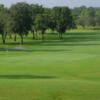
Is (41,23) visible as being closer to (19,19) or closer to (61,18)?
(61,18)

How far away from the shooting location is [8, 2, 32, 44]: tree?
7706 centimetres

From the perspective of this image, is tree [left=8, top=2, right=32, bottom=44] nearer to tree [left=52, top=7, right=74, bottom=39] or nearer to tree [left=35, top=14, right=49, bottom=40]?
tree [left=35, top=14, right=49, bottom=40]

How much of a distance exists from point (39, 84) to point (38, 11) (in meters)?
95.8

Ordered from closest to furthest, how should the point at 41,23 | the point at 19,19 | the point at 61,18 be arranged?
the point at 19,19 < the point at 41,23 < the point at 61,18

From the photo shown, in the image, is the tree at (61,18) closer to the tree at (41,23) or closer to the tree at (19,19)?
the tree at (41,23)

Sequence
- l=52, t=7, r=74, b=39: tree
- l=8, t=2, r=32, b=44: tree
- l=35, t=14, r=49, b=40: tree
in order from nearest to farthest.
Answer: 1. l=8, t=2, r=32, b=44: tree
2. l=35, t=14, r=49, b=40: tree
3. l=52, t=7, r=74, b=39: tree

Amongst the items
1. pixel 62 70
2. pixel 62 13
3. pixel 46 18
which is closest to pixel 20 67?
pixel 62 70

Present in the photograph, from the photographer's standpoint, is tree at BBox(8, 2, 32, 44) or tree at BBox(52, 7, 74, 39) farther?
tree at BBox(52, 7, 74, 39)

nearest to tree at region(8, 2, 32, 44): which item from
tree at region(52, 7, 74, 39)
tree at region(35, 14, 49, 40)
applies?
tree at region(35, 14, 49, 40)

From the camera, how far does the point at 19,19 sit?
7775 cm

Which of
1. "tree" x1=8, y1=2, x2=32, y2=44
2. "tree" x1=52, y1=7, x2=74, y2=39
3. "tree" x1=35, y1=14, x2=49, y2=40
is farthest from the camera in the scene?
"tree" x1=52, y1=7, x2=74, y2=39

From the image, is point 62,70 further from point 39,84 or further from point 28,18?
point 28,18

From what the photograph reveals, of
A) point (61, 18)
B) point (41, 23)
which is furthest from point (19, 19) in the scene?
point (61, 18)

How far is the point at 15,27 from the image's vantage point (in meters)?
77.1
